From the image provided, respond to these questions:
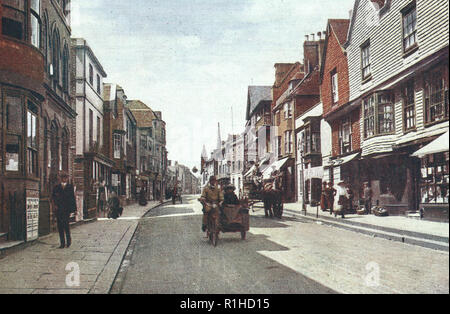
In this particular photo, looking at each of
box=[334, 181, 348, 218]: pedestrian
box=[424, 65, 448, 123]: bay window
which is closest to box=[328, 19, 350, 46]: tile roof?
box=[424, 65, 448, 123]: bay window

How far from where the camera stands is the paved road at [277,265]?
256cm

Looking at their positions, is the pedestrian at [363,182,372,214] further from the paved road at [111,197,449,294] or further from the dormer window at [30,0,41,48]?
the dormer window at [30,0,41,48]

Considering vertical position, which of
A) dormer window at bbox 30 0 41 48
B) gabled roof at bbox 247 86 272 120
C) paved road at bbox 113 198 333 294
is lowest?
paved road at bbox 113 198 333 294

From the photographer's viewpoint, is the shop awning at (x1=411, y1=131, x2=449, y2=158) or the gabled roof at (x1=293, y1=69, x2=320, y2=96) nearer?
the shop awning at (x1=411, y1=131, x2=449, y2=158)

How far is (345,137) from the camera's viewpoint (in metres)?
21.1

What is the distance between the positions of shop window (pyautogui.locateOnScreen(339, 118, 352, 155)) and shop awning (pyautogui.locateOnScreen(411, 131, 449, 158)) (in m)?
18.5

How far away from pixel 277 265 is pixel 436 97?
16.8ft

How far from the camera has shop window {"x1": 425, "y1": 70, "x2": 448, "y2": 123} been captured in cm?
215

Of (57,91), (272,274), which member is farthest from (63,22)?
(272,274)

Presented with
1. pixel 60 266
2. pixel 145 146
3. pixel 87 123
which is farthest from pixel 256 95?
pixel 145 146

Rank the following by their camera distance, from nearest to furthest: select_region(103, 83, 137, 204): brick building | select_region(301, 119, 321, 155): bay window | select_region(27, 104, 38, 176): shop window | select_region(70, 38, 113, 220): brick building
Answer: select_region(27, 104, 38, 176): shop window < select_region(70, 38, 113, 220): brick building < select_region(301, 119, 321, 155): bay window < select_region(103, 83, 137, 204): brick building

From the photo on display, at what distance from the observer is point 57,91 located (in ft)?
47.4

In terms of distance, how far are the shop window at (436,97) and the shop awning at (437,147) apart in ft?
0.41

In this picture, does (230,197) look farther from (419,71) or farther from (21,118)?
(419,71)
